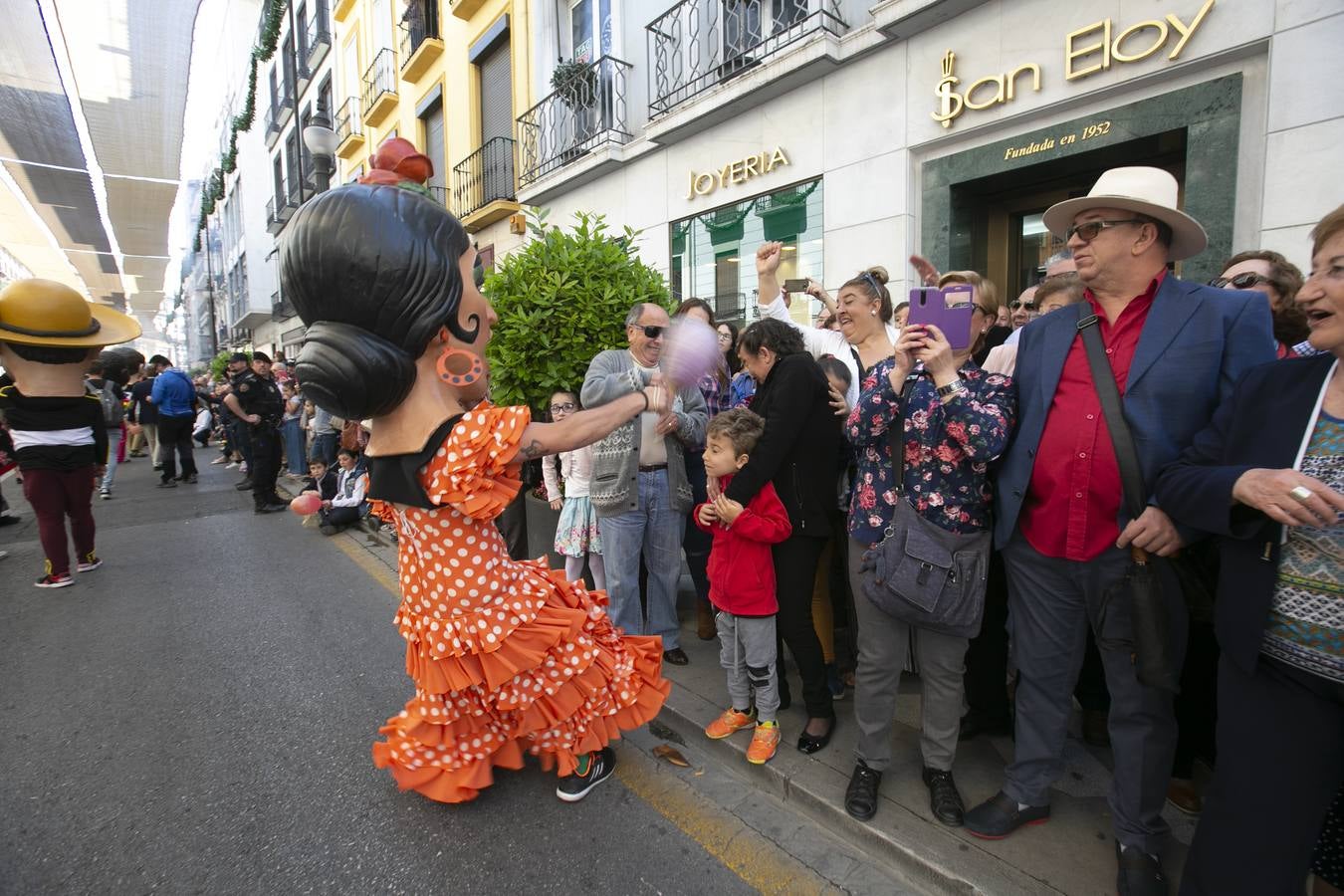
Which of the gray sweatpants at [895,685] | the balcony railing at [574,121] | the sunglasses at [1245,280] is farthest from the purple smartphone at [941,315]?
the balcony railing at [574,121]

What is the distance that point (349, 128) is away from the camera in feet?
60.2

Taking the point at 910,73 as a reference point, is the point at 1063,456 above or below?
below

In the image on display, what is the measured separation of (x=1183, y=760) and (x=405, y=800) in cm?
284

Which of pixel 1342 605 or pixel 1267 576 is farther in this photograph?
pixel 1267 576

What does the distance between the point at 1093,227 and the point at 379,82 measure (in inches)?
744

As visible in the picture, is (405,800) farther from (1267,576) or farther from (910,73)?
(910,73)

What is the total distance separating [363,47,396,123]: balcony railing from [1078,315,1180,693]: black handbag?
1765 cm

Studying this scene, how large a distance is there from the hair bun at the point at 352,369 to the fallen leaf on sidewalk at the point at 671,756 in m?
1.77

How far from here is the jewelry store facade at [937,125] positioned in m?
4.10

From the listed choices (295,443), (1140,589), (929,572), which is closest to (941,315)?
(929,572)

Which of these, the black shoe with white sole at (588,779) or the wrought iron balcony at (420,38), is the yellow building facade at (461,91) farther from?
the black shoe with white sole at (588,779)

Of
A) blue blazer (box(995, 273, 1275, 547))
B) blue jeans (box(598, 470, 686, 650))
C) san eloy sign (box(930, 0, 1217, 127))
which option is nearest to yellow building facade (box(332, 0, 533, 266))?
san eloy sign (box(930, 0, 1217, 127))

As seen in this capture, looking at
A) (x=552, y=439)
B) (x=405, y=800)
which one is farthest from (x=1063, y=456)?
(x=405, y=800)

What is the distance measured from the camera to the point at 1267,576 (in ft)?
4.79
